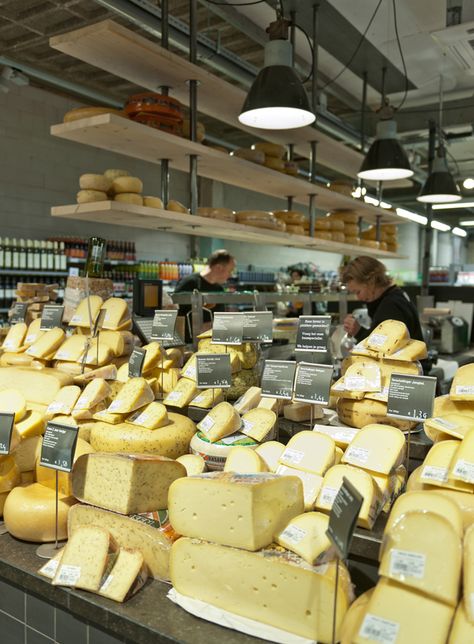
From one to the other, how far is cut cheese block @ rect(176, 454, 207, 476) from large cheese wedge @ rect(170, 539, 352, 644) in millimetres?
372

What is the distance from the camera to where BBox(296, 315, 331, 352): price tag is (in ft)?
6.56

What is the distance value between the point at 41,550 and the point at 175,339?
46.6 inches

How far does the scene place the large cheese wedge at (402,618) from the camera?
3.17 ft

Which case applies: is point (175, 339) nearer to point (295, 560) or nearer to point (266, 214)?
point (295, 560)

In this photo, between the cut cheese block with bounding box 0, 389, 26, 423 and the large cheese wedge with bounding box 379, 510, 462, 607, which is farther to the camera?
the cut cheese block with bounding box 0, 389, 26, 423

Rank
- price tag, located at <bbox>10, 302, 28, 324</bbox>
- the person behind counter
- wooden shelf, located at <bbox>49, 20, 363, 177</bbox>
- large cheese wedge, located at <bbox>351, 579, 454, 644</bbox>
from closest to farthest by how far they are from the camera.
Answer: large cheese wedge, located at <bbox>351, 579, 454, 644</bbox> → wooden shelf, located at <bbox>49, 20, 363, 177</bbox> → price tag, located at <bbox>10, 302, 28, 324</bbox> → the person behind counter

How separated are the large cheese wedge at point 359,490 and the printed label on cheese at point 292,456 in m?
0.11

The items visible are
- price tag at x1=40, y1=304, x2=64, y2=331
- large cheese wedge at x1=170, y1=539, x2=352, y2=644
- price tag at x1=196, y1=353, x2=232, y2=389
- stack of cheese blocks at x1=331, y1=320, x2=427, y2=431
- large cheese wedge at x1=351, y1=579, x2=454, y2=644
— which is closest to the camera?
large cheese wedge at x1=351, y1=579, x2=454, y2=644

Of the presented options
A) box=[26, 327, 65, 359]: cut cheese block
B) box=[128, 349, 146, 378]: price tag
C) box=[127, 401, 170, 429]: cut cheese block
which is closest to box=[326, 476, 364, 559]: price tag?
box=[127, 401, 170, 429]: cut cheese block

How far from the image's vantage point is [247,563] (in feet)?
4.04

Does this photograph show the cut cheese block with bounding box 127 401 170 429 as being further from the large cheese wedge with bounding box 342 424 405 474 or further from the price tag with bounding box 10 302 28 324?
the price tag with bounding box 10 302 28 324

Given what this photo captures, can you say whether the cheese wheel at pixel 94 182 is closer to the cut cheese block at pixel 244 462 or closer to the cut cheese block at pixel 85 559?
the cut cheese block at pixel 244 462

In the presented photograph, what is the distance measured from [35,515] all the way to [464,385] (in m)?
1.30

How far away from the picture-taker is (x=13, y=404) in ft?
6.22
